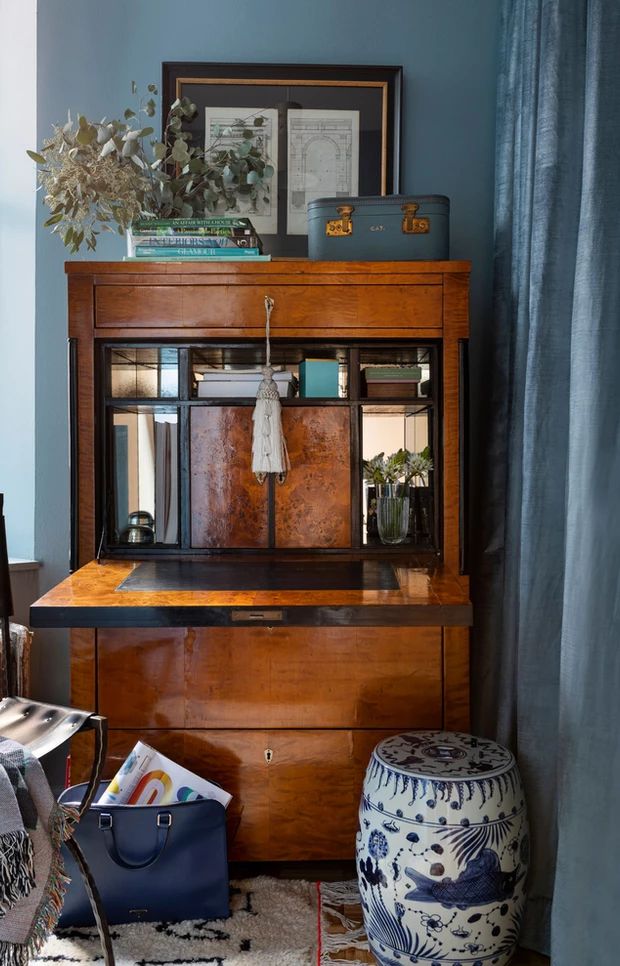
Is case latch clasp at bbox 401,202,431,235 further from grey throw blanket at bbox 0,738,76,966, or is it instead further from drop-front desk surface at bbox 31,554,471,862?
grey throw blanket at bbox 0,738,76,966

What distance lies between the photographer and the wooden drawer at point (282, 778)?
6.68 ft

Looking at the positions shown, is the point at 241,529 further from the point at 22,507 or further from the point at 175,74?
the point at 175,74

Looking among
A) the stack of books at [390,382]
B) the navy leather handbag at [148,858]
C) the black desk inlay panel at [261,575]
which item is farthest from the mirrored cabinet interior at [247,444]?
the navy leather handbag at [148,858]

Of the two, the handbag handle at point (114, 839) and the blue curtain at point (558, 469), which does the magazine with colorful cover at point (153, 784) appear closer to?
the handbag handle at point (114, 839)

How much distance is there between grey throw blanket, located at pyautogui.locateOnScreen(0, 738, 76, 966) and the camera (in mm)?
1448

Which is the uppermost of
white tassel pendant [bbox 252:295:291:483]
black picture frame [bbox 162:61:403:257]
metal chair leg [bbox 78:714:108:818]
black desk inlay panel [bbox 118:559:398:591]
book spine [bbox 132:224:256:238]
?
black picture frame [bbox 162:61:403:257]

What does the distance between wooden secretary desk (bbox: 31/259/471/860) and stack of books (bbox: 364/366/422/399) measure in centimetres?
2

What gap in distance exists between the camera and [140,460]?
2445mm

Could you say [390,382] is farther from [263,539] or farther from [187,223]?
[187,223]

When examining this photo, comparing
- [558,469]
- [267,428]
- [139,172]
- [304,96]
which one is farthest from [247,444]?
[304,96]

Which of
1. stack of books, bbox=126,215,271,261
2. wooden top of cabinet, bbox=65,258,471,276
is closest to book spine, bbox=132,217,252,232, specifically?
stack of books, bbox=126,215,271,261

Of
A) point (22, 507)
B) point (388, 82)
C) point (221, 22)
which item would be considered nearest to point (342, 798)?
point (22, 507)

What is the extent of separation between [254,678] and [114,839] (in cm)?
46

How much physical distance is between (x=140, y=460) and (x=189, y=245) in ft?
2.02
